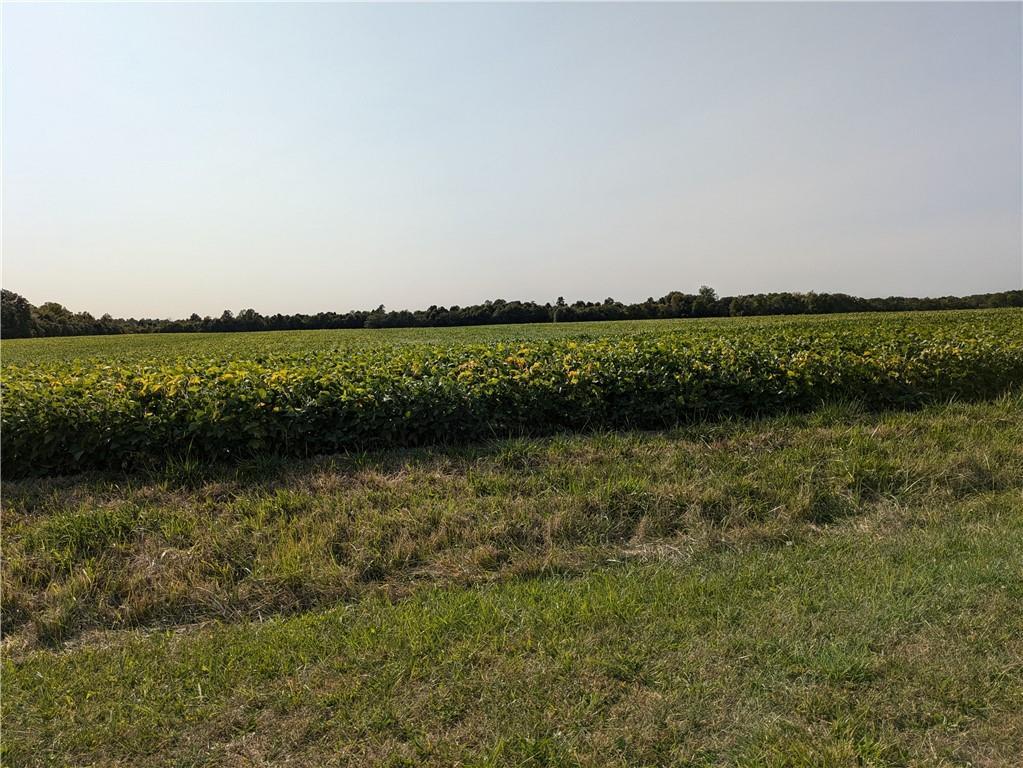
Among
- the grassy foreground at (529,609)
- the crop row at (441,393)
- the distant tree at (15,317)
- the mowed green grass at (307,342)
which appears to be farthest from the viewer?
the distant tree at (15,317)

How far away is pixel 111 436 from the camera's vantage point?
5266 millimetres

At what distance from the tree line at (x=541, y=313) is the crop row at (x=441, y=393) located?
4417 centimetres

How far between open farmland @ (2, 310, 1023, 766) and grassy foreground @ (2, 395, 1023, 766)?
0.06 ft

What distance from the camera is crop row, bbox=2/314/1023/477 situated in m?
5.33

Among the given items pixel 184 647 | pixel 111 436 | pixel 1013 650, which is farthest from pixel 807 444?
pixel 111 436

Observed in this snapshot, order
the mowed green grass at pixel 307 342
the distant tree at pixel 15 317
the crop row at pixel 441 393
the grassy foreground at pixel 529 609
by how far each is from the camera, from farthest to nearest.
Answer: the distant tree at pixel 15 317 < the mowed green grass at pixel 307 342 < the crop row at pixel 441 393 < the grassy foreground at pixel 529 609

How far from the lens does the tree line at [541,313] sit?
50.3 m

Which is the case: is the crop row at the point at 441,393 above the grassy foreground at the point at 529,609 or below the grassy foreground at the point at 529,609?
above

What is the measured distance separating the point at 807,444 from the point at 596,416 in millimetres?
2309

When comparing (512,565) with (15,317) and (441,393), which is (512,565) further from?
(15,317)

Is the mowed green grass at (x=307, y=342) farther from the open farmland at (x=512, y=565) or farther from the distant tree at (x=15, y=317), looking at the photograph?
the distant tree at (x=15, y=317)

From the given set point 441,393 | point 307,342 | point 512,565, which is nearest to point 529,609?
point 512,565

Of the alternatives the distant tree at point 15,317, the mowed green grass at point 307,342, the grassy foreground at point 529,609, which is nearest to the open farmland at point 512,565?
the grassy foreground at point 529,609

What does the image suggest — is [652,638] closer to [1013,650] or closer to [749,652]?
[749,652]
